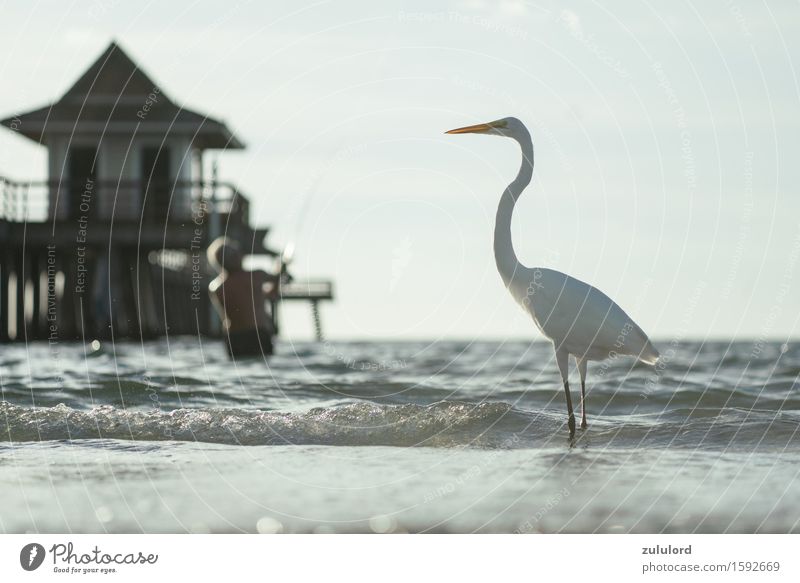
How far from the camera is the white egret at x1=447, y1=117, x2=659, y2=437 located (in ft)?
25.6

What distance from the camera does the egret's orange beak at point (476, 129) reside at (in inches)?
314

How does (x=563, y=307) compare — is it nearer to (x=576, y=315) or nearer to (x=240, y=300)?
(x=576, y=315)

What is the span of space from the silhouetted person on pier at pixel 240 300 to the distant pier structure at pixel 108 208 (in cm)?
737

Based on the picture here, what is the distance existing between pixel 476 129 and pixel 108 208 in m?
18.3

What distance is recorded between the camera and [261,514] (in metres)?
4.88

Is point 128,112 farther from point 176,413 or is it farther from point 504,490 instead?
point 504,490

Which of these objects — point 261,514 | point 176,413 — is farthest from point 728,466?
point 176,413

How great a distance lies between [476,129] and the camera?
811 centimetres

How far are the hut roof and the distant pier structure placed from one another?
31 mm

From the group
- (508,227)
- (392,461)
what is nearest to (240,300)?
(508,227)

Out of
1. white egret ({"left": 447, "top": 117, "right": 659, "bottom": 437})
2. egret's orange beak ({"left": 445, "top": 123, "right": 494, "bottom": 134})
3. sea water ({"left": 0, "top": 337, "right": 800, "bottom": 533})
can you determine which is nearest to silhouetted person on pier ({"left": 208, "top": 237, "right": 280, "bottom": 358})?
sea water ({"left": 0, "top": 337, "right": 800, "bottom": 533})

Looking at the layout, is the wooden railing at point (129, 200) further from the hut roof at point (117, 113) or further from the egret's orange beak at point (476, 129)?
the egret's orange beak at point (476, 129)

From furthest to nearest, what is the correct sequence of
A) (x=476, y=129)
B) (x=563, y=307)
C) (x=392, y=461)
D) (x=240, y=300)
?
(x=240, y=300) < (x=476, y=129) < (x=563, y=307) < (x=392, y=461)

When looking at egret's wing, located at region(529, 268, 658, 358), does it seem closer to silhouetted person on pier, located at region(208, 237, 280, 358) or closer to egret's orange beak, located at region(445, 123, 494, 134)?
egret's orange beak, located at region(445, 123, 494, 134)
